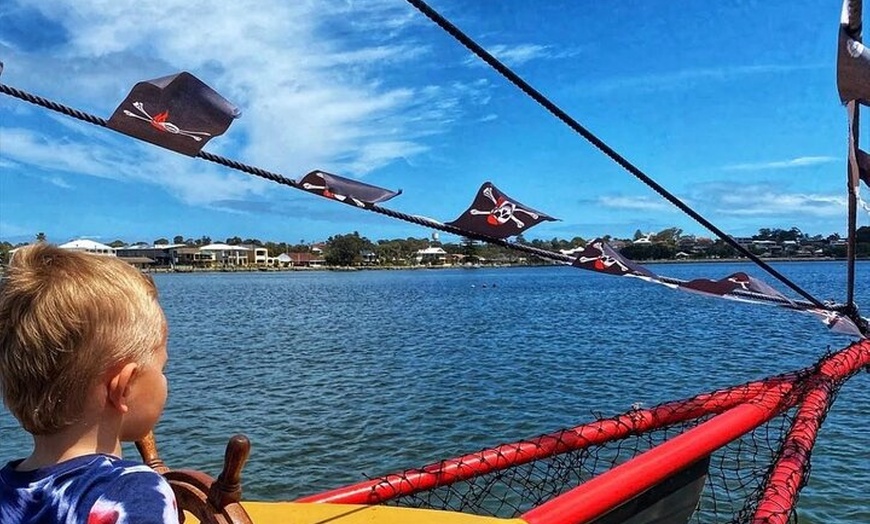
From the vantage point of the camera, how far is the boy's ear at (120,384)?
1677 mm

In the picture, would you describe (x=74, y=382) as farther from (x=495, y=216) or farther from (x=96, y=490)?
(x=495, y=216)

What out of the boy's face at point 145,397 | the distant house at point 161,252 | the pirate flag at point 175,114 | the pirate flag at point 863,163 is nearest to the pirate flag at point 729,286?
the pirate flag at point 863,163

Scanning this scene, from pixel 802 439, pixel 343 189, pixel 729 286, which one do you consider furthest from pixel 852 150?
pixel 343 189

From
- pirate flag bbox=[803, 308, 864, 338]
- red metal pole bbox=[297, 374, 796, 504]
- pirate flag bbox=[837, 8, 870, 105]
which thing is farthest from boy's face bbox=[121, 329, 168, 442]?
pirate flag bbox=[803, 308, 864, 338]

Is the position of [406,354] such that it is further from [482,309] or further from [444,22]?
[482,309]

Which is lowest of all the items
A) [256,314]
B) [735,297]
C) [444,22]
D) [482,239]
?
[256,314]

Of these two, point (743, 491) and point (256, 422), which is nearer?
point (743, 491)

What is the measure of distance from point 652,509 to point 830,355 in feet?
7.80

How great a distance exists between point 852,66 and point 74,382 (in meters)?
4.35

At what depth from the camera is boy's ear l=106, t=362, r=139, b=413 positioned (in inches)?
66.0

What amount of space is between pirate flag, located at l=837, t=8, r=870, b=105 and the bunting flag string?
157 cm

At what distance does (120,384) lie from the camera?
5.52 feet

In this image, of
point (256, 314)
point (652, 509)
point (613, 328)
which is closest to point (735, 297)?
point (652, 509)

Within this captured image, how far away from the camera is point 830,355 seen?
5.57 metres
